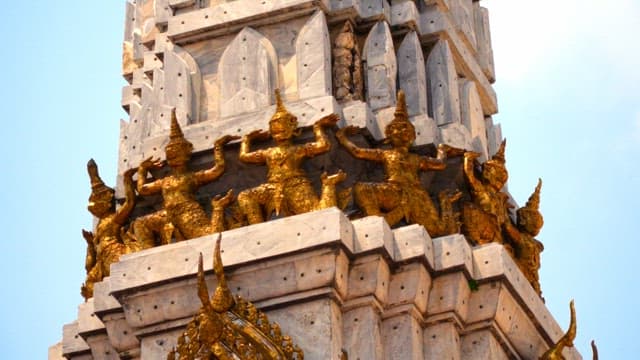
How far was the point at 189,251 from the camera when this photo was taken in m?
24.6

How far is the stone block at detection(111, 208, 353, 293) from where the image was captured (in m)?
24.0

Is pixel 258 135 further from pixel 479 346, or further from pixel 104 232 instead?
pixel 479 346

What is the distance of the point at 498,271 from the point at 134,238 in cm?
444

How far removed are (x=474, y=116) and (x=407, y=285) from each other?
12.3ft

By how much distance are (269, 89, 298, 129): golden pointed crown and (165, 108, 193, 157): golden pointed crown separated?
3.70 ft

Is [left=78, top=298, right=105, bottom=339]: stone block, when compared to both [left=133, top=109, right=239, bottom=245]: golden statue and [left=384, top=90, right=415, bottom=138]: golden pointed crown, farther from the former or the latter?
[left=384, top=90, right=415, bottom=138]: golden pointed crown

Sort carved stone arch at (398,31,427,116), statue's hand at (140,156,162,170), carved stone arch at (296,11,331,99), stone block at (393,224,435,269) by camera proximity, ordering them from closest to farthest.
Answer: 1. stone block at (393,224,435,269)
2. carved stone arch at (296,11,331,99)
3. statue's hand at (140,156,162,170)
4. carved stone arch at (398,31,427,116)

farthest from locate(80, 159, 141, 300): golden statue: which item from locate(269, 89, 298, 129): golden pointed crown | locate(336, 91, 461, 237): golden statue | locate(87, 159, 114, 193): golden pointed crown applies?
Result: locate(336, 91, 461, 237): golden statue

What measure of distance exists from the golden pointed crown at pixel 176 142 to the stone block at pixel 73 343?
2490mm

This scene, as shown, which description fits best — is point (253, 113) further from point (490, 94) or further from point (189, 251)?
point (490, 94)

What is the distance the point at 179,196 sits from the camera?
83.3 ft

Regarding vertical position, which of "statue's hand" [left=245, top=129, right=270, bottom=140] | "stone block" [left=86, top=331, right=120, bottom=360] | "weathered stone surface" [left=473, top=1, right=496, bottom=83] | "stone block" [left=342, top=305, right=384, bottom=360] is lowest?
"stone block" [left=342, top=305, right=384, bottom=360]

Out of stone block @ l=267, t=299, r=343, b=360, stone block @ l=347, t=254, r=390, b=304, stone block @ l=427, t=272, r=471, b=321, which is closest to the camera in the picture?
stone block @ l=267, t=299, r=343, b=360

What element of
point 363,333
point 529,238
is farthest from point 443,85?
point 363,333
